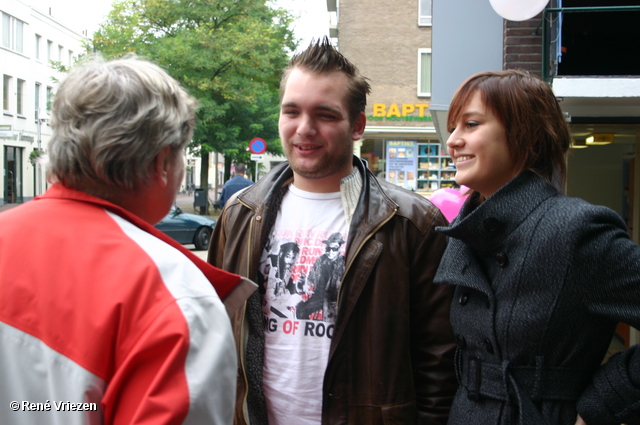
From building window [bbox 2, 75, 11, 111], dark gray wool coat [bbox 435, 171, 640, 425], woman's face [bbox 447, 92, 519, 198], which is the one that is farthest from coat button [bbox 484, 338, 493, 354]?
Answer: building window [bbox 2, 75, 11, 111]

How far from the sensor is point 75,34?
41.2 meters

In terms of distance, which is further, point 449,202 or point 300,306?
point 449,202

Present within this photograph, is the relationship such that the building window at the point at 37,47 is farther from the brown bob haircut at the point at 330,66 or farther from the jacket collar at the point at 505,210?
the jacket collar at the point at 505,210

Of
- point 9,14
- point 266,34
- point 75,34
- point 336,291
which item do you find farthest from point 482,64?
point 75,34

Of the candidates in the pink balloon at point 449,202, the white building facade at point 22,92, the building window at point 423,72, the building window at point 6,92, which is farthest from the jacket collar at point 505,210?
the building window at point 6,92

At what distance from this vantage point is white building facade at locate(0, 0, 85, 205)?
31.7m

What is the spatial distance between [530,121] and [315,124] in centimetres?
80

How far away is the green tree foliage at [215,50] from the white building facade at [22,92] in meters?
12.5

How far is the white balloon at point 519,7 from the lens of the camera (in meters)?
4.49

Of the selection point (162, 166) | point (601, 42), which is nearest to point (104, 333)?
point (162, 166)

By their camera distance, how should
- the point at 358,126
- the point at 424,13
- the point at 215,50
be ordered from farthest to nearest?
the point at 424,13 → the point at 215,50 → the point at 358,126

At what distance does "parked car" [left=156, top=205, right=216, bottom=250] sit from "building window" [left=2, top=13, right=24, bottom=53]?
2461cm

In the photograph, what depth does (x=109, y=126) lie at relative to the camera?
1.21 m

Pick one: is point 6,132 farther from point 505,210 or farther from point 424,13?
point 505,210
